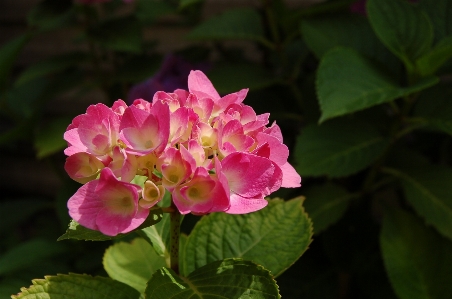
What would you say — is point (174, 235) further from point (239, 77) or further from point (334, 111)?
point (239, 77)

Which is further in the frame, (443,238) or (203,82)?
(443,238)

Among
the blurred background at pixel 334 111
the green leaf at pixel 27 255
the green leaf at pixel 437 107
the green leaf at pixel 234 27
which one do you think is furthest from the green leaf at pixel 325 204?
the green leaf at pixel 27 255

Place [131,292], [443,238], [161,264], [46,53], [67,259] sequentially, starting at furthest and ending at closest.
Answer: [46,53]
[67,259]
[443,238]
[161,264]
[131,292]

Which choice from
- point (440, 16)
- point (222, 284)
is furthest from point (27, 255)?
point (440, 16)

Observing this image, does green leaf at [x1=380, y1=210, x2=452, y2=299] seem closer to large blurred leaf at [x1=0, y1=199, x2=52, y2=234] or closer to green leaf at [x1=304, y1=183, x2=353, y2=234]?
green leaf at [x1=304, y1=183, x2=353, y2=234]

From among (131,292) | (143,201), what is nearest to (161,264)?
(131,292)

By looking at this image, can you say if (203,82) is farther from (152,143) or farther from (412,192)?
(412,192)

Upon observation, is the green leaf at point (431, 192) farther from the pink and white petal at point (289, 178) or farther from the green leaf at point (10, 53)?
the green leaf at point (10, 53)
